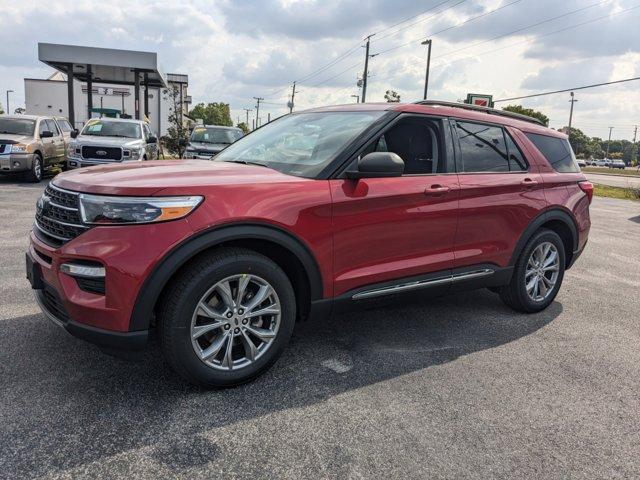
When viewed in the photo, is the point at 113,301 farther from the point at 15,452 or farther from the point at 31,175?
the point at 31,175

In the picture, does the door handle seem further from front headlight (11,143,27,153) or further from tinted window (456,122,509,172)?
front headlight (11,143,27,153)

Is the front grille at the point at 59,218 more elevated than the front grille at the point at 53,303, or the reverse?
the front grille at the point at 59,218

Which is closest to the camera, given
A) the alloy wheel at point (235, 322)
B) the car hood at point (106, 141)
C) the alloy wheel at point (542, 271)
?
the alloy wheel at point (235, 322)

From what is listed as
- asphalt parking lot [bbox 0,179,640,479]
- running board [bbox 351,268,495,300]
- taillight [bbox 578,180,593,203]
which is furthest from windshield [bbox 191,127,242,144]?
running board [bbox 351,268,495,300]

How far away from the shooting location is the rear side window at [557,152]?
A: 4863 millimetres

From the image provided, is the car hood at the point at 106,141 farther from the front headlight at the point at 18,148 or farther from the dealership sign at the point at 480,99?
the dealership sign at the point at 480,99

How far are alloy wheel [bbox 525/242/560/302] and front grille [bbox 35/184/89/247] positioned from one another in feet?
12.1

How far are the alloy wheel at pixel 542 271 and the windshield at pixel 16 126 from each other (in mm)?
12865

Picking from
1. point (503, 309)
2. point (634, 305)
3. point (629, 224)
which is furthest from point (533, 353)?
point (629, 224)

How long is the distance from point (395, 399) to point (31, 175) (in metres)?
12.7

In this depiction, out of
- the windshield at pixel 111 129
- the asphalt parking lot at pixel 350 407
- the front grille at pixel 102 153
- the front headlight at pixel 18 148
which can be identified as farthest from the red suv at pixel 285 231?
the front headlight at pixel 18 148

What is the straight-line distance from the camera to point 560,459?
8.56ft

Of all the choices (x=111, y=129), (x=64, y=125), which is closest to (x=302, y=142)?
(x=111, y=129)

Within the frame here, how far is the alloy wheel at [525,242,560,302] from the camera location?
4.75 metres
